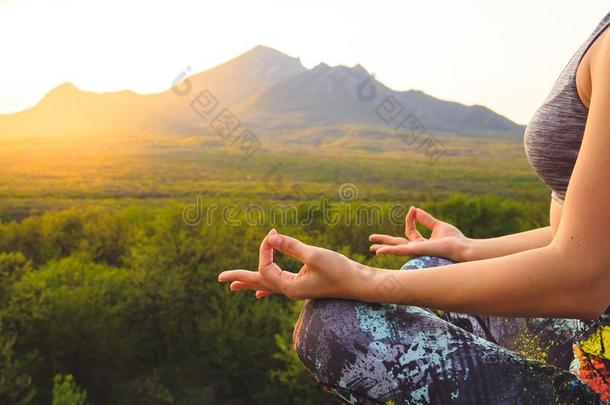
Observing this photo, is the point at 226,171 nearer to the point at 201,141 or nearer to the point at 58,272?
the point at 201,141

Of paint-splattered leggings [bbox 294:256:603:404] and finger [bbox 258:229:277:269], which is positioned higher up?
finger [bbox 258:229:277:269]

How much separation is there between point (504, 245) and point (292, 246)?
3.48 feet

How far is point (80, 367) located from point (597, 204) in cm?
2463

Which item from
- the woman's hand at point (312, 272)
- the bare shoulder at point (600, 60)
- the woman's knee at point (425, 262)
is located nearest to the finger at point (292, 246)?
the woman's hand at point (312, 272)

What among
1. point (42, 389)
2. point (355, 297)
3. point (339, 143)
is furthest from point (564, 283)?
point (339, 143)

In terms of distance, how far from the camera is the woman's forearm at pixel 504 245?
8.26 ft

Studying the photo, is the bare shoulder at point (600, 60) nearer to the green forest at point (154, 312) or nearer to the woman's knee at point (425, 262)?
the woman's knee at point (425, 262)

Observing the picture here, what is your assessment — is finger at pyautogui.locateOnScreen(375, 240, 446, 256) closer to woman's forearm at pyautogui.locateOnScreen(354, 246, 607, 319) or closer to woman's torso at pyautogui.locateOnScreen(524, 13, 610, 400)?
woman's torso at pyautogui.locateOnScreen(524, 13, 610, 400)

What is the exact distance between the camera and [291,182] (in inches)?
3319

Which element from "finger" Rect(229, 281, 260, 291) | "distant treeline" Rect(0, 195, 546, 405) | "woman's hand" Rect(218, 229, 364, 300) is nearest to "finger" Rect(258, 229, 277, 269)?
"woman's hand" Rect(218, 229, 364, 300)

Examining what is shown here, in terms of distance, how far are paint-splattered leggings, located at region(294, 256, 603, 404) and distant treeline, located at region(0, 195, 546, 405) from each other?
764 inches

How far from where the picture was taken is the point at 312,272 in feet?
6.10

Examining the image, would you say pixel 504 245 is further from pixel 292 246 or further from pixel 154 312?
pixel 154 312

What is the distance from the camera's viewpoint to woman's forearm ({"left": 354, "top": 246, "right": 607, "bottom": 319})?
1.66m
